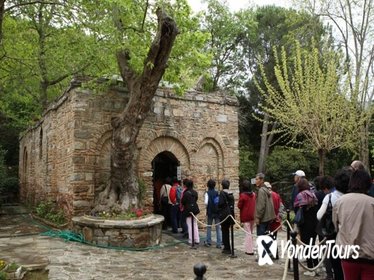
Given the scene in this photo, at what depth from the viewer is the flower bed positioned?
8672 millimetres

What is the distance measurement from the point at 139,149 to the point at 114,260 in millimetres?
4270

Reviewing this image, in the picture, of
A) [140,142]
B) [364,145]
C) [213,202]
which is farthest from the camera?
[364,145]

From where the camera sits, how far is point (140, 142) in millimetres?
11250

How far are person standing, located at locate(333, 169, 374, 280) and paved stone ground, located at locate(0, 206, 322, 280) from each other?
319cm

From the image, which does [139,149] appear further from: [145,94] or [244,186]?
[244,186]

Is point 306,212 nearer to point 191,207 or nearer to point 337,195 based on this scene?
point 337,195

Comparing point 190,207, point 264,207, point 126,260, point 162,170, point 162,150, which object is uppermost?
point 162,150

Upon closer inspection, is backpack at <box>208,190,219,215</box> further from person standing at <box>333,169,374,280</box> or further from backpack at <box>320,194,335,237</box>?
person standing at <box>333,169,374,280</box>

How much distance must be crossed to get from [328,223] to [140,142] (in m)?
6.95

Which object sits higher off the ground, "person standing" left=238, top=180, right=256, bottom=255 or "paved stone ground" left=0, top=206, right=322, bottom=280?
"person standing" left=238, top=180, right=256, bottom=255

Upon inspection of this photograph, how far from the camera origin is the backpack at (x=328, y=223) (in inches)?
209

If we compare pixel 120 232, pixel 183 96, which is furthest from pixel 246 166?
pixel 120 232

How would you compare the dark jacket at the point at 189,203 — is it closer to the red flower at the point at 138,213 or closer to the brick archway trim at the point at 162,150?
the red flower at the point at 138,213

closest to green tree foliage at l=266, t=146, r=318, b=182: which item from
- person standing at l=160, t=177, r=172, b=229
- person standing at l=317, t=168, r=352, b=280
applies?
person standing at l=160, t=177, r=172, b=229
